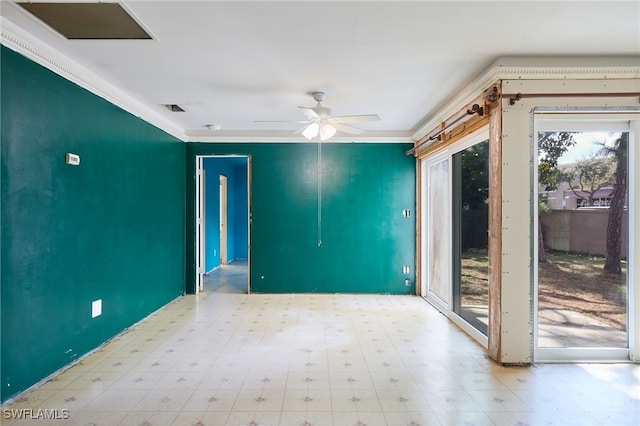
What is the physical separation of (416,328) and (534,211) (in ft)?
5.94

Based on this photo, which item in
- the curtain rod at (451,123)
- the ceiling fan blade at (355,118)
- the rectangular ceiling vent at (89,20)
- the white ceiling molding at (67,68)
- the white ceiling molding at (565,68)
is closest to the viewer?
the rectangular ceiling vent at (89,20)

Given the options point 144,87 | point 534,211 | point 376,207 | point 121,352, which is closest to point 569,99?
point 534,211

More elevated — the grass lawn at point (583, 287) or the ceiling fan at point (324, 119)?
the ceiling fan at point (324, 119)

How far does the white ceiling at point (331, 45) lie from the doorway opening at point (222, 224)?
2320 mm

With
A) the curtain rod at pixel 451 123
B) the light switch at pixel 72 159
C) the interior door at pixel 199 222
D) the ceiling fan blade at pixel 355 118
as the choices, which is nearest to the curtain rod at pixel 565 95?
the curtain rod at pixel 451 123

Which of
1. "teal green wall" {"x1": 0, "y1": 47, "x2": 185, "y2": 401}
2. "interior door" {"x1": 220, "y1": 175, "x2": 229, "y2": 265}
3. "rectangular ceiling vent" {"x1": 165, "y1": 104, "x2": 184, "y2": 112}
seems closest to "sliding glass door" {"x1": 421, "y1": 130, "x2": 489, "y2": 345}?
"rectangular ceiling vent" {"x1": 165, "y1": 104, "x2": 184, "y2": 112}

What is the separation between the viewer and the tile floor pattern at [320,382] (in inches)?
88.4

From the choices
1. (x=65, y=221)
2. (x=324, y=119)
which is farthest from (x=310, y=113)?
(x=65, y=221)

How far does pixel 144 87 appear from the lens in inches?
142

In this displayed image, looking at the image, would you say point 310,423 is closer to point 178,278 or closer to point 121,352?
point 121,352

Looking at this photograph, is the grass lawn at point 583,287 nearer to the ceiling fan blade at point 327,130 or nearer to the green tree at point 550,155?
the green tree at point 550,155

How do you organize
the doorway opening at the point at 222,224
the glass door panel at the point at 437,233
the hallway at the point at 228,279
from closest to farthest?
the glass door panel at the point at 437,233, the doorway opening at the point at 222,224, the hallway at the point at 228,279

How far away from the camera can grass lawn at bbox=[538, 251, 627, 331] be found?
123 inches

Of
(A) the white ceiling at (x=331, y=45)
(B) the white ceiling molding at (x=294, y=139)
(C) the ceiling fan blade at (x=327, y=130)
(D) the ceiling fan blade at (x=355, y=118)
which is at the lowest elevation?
(C) the ceiling fan blade at (x=327, y=130)
